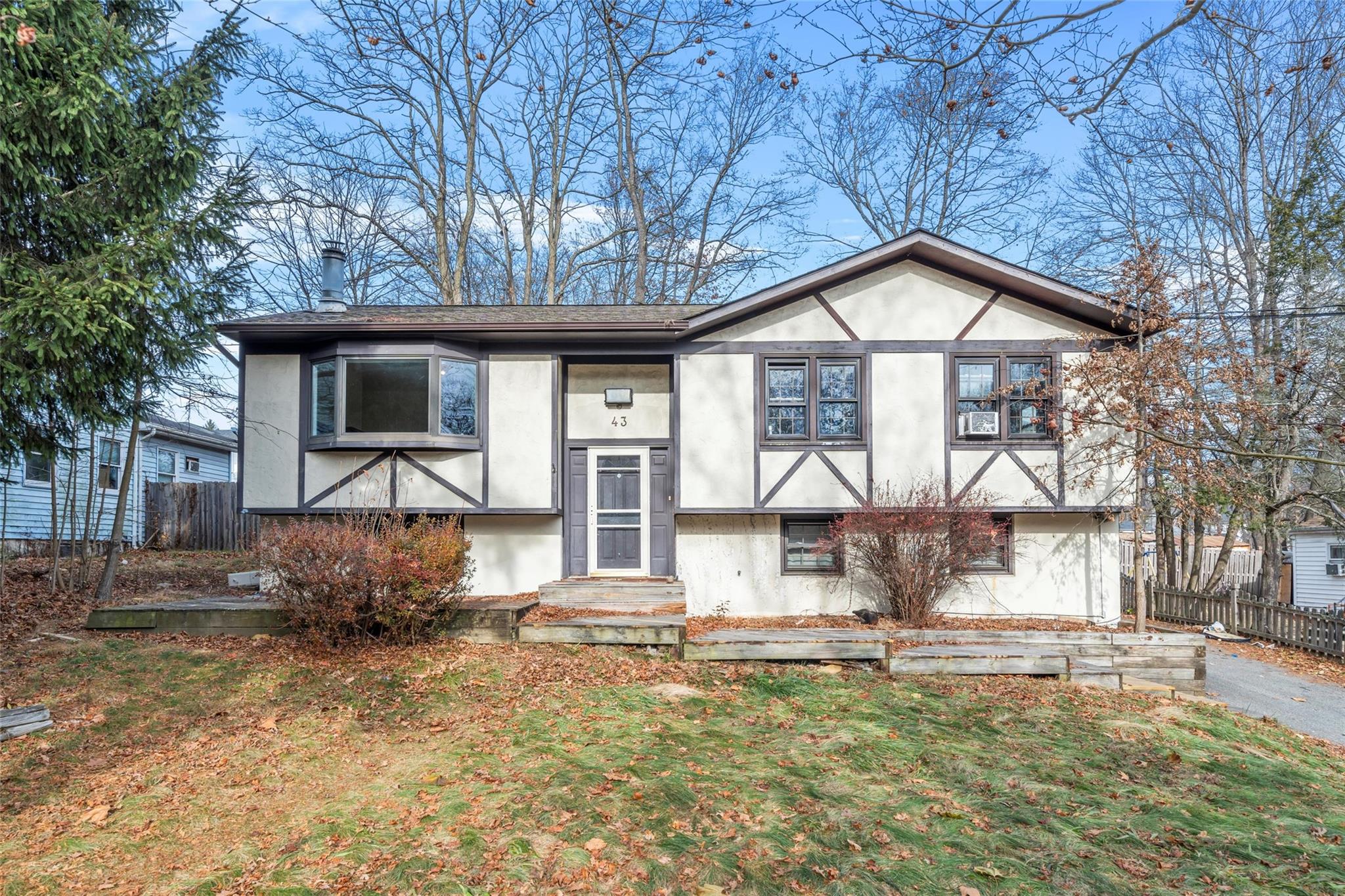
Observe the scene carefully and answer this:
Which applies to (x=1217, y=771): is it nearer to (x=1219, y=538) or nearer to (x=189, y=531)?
(x=189, y=531)

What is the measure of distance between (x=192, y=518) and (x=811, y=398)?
1826cm

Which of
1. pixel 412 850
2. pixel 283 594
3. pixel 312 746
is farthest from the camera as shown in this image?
pixel 283 594

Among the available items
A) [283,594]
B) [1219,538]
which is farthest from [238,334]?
[1219,538]

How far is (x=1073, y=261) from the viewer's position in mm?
20203

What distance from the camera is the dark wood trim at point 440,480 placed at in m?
11.5

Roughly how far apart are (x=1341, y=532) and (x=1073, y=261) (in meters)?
8.84

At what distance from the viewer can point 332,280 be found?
13.2 m

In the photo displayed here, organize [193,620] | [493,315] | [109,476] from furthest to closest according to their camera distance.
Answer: [109,476], [493,315], [193,620]

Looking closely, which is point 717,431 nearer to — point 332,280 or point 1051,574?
point 1051,574

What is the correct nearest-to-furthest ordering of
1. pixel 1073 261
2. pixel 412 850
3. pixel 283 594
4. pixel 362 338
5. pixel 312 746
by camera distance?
pixel 412 850
pixel 312 746
pixel 283 594
pixel 362 338
pixel 1073 261

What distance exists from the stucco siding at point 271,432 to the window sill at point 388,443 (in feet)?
1.91

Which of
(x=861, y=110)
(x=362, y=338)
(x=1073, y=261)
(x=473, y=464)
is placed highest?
(x=861, y=110)

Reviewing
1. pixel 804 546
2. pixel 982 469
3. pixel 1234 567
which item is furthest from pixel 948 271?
pixel 1234 567

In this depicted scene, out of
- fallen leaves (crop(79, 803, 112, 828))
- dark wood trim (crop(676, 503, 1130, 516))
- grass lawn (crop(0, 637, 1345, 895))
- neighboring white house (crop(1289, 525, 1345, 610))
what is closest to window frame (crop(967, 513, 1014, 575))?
dark wood trim (crop(676, 503, 1130, 516))
